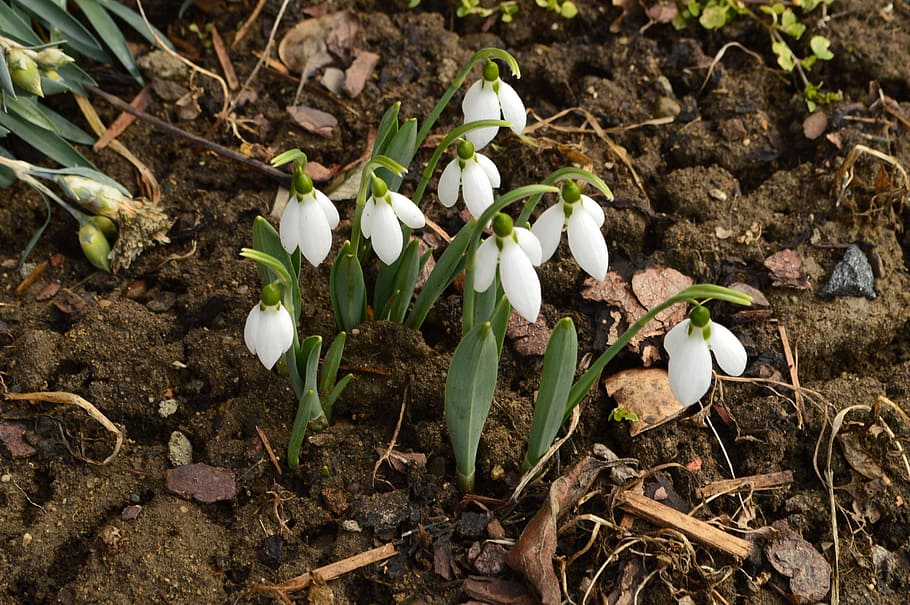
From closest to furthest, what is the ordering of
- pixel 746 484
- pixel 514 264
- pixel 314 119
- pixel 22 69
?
pixel 514 264
pixel 746 484
pixel 22 69
pixel 314 119

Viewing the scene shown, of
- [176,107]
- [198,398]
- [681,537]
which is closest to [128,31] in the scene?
[176,107]

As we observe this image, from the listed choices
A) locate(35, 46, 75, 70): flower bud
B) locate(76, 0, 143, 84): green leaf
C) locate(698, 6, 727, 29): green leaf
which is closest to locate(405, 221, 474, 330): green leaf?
locate(35, 46, 75, 70): flower bud

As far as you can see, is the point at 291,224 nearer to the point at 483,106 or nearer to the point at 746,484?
the point at 483,106

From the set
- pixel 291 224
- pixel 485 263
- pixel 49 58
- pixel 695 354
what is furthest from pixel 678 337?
pixel 49 58

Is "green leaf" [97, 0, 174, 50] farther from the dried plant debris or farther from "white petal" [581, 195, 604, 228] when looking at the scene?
the dried plant debris

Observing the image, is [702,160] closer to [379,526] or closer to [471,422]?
[471,422]
